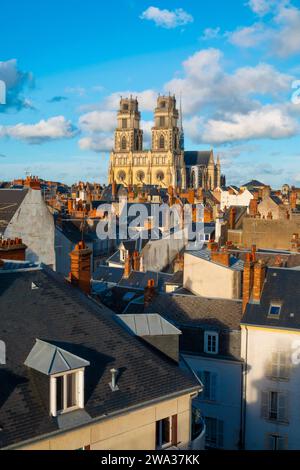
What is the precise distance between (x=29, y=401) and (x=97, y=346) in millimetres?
2231

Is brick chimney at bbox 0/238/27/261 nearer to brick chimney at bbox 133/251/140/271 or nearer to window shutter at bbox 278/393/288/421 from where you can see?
window shutter at bbox 278/393/288/421

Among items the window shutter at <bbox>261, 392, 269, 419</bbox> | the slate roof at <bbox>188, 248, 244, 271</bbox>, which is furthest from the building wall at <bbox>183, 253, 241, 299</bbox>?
the window shutter at <bbox>261, 392, 269, 419</bbox>

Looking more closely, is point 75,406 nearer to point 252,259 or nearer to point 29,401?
point 29,401

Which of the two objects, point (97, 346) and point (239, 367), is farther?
point (239, 367)

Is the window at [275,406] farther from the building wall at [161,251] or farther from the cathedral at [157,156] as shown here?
the cathedral at [157,156]

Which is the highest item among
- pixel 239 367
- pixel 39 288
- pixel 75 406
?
pixel 39 288

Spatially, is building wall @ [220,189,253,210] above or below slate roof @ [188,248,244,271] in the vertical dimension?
above

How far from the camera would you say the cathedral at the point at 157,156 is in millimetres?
150000

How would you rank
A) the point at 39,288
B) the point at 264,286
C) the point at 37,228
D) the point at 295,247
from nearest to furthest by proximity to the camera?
the point at 39,288, the point at 264,286, the point at 37,228, the point at 295,247

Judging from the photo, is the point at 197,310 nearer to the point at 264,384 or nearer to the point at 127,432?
the point at 264,384

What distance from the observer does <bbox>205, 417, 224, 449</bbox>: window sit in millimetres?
21172
